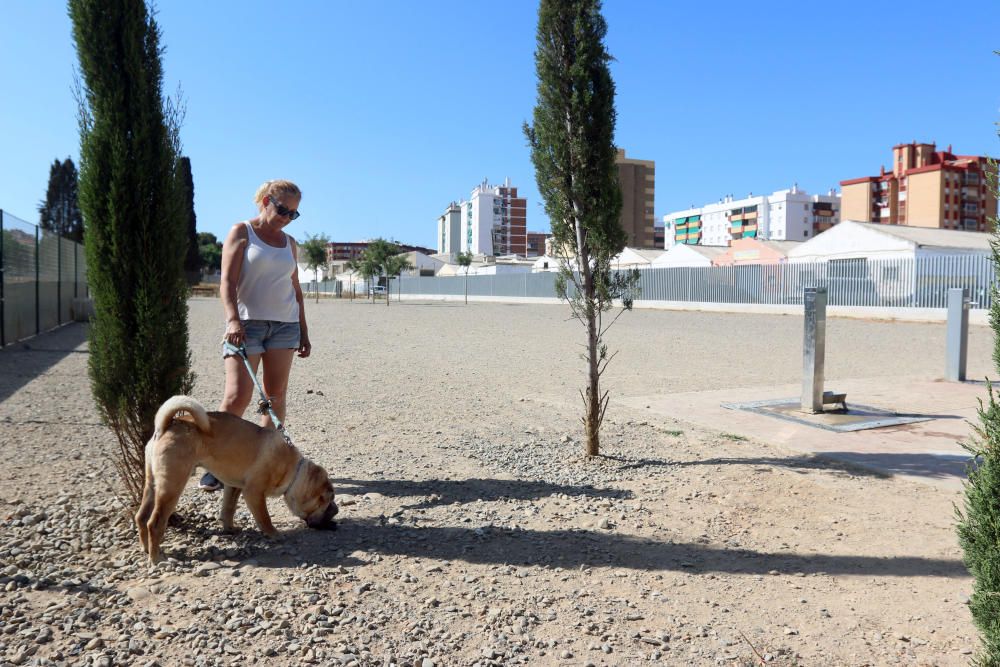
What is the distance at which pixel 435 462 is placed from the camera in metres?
5.50

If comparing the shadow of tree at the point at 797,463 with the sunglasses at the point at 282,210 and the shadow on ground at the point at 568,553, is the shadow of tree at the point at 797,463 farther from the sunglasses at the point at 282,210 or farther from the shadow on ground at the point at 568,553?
the sunglasses at the point at 282,210

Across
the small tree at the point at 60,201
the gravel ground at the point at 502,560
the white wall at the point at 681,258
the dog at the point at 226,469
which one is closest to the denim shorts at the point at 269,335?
the dog at the point at 226,469

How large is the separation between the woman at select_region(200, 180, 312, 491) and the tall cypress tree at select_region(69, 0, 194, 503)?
0.93 feet

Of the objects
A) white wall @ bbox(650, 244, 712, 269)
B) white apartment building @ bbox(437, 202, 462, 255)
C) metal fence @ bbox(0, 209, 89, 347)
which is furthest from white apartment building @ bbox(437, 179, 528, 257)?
metal fence @ bbox(0, 209, 89, 347)

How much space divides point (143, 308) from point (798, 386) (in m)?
7.91

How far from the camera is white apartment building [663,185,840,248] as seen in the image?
12388 cm

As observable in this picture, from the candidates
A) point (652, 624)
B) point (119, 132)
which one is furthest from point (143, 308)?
point (652, 624)

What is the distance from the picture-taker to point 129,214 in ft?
12.3

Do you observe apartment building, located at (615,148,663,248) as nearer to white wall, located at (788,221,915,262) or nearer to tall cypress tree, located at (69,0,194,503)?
white wall, located at (788,221,915,262)

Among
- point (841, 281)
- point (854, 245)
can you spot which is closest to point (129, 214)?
point (841, 281)

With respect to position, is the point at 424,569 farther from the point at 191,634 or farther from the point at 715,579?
the point at 715,579

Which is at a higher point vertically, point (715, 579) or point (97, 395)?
point (97, 395)

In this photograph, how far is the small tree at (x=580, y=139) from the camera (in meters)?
5.16

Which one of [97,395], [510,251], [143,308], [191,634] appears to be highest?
[510,251]
